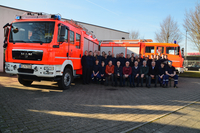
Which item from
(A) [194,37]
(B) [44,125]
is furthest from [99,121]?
(A) [194,37]

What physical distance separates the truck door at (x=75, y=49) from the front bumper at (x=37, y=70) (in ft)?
4.60

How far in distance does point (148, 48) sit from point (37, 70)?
9431 millimetres

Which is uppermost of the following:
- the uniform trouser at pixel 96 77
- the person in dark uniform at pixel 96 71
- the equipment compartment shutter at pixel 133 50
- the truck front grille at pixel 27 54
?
the equipment compartment shutter at pixel 133 50

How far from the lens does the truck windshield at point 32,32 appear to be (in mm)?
6500

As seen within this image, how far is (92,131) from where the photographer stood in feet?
10.4

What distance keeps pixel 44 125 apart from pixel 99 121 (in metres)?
1.27

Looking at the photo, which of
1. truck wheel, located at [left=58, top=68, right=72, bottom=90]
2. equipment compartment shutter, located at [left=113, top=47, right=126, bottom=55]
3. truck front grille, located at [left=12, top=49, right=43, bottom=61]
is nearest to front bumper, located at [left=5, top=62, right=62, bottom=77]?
truck front grille, located at [left=12, top=49, right=43, bottom=61]

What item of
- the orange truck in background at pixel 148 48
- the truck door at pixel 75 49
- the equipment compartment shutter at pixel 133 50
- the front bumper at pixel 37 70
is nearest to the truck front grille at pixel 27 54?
the front bumper at pixel 37 70

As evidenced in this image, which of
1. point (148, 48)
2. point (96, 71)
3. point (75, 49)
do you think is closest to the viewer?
point (75, 49)

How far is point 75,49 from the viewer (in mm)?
8359

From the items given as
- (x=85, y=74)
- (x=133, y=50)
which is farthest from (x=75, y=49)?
(x=133, y=50)

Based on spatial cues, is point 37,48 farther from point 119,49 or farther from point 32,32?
point 119,49

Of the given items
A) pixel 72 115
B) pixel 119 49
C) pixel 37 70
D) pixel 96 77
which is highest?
pixel 119 49

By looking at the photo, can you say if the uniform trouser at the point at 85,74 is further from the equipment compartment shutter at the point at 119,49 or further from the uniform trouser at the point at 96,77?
the equipment compartment shutter at the point at 119,49
